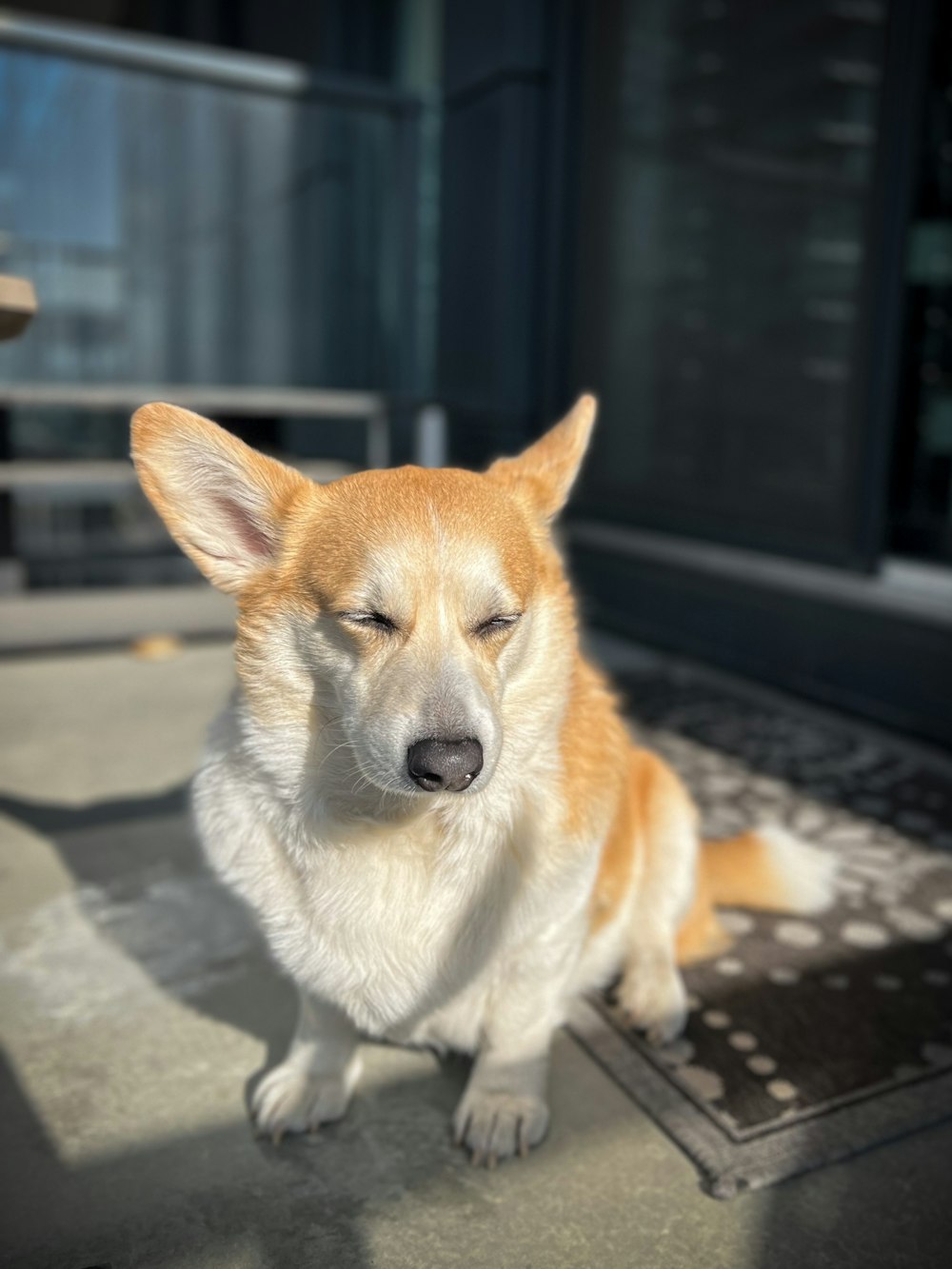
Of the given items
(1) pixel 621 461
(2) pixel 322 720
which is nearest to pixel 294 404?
(1) pixel 621 461

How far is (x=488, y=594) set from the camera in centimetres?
139

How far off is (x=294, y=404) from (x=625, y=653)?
6.46 feet

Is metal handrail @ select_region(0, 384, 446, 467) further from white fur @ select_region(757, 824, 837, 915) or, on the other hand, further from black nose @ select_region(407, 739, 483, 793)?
black nose @ select_region(407, 739, 483, 793)

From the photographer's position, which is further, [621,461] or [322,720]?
[621,461]

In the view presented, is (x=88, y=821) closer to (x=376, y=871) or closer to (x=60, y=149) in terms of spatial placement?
(x=376, y=871)

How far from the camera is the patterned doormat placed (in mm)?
1512

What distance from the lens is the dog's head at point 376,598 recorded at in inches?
50.5

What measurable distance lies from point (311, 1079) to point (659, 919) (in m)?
0.70

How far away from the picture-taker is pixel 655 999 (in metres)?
1.74

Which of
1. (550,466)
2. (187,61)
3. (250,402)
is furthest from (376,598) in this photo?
(187,61)

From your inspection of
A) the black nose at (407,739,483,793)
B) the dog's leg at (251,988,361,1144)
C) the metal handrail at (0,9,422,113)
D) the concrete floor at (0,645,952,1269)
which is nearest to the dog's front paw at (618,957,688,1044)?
the concrete floor at (0,645,952,1269)

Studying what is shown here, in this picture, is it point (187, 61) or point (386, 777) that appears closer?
point (386, 777)

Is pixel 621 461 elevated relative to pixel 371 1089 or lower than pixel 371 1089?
elevated

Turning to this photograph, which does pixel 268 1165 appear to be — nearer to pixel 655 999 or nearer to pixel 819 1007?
pixel 655 999
